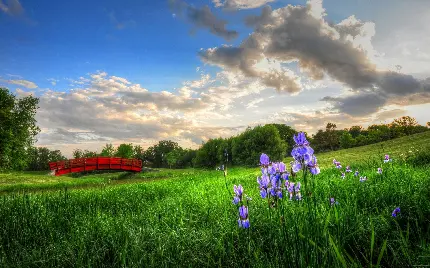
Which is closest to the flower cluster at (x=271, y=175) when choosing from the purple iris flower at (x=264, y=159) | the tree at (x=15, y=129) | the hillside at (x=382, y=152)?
the purple iris flower at (x=264, y=159)

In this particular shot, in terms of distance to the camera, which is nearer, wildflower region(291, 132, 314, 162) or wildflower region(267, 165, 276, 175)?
wildflower region(291, 132, 314, 162)

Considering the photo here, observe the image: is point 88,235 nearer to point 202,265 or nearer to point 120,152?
point 202,265

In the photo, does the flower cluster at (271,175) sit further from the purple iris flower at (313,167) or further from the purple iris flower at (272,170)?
the purple iris flower at (313,167)

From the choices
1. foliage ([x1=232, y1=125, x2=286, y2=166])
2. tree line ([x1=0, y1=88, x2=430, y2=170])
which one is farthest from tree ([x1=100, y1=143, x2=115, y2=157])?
foliage ([x1=232, y1=125, x2=286, y2=166])

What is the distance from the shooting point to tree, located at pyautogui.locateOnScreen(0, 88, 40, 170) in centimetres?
2841

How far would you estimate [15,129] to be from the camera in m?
30.8

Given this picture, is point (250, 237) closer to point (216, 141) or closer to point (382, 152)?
point (382, 152)

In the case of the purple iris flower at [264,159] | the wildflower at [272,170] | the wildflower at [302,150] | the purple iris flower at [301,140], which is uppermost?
the purple iris flower at [301,140]

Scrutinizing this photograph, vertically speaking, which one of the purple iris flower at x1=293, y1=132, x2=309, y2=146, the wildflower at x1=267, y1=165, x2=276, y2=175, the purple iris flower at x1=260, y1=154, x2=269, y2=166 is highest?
the purple iris flower at x1=293, y1=132, x2=309, y2=146

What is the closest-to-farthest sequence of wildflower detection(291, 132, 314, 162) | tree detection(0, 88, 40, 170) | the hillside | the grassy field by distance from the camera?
wildflower detection(291, 132, 314, 162), the grassy field, the hillside, tree detection(0, 88, 40, 170)

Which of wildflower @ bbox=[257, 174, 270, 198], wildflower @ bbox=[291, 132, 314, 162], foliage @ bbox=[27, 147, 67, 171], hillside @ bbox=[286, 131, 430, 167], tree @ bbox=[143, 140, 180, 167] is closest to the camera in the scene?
wildflower @ bbox=[291, 132, 314, 162]

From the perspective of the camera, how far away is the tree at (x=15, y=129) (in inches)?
1118

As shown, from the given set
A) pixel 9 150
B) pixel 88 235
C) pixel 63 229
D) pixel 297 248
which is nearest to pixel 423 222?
pixel 297 248

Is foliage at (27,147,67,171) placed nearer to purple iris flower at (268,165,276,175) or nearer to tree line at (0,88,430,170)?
tree line at (0,88,430,170)
